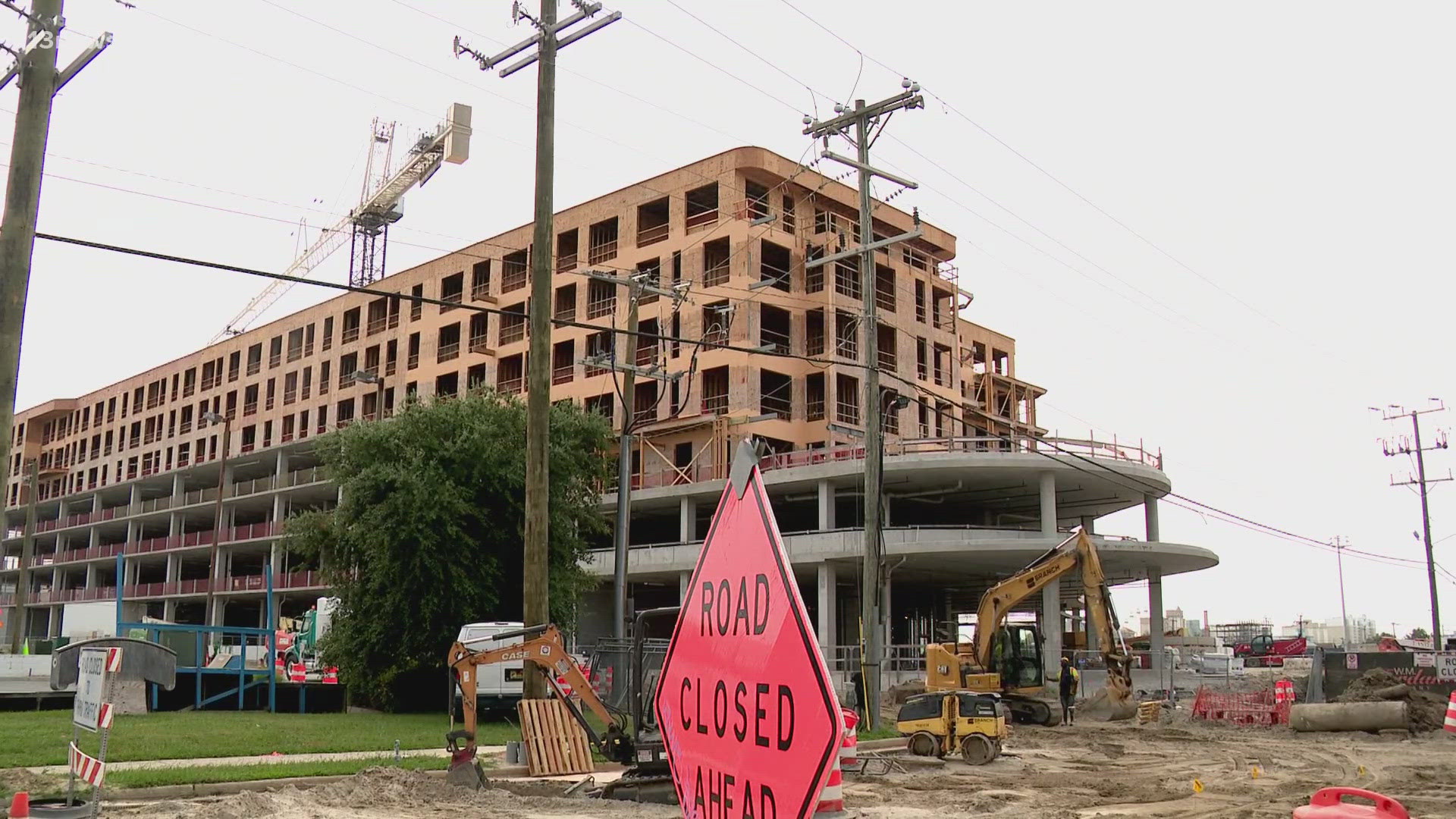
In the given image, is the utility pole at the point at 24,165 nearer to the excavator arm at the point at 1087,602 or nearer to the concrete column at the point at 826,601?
the excavator arm at the point at 1087,602

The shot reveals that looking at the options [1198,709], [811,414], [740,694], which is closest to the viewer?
[740,694]

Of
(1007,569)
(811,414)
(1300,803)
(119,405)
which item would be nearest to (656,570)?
(811,414)

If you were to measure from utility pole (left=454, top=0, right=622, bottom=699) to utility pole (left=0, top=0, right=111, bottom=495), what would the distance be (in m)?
7.30

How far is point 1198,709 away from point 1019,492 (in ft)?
55.0

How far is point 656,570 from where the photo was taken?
48.8m

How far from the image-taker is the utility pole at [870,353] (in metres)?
25.1

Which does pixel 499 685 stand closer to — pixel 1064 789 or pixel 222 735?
pixel 222 735

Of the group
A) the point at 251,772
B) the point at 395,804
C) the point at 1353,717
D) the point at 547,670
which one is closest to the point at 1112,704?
the point at 1353,717

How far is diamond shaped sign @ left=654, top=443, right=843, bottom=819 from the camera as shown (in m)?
3.07

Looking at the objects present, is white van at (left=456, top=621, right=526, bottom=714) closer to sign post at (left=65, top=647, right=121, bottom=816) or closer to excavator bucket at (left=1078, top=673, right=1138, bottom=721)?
excavator bucket at (left=1078, top=673, right=1138, bottom=721)

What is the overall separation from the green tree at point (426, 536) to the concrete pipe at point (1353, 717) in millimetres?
19274

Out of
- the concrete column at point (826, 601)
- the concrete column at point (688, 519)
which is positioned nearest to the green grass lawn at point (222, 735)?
the concrete column at point (826, 601)

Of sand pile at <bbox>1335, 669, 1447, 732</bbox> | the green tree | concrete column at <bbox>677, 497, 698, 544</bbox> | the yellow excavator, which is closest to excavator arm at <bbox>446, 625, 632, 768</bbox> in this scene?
the yellow excavator

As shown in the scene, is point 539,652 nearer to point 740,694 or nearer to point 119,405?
point 740,694
